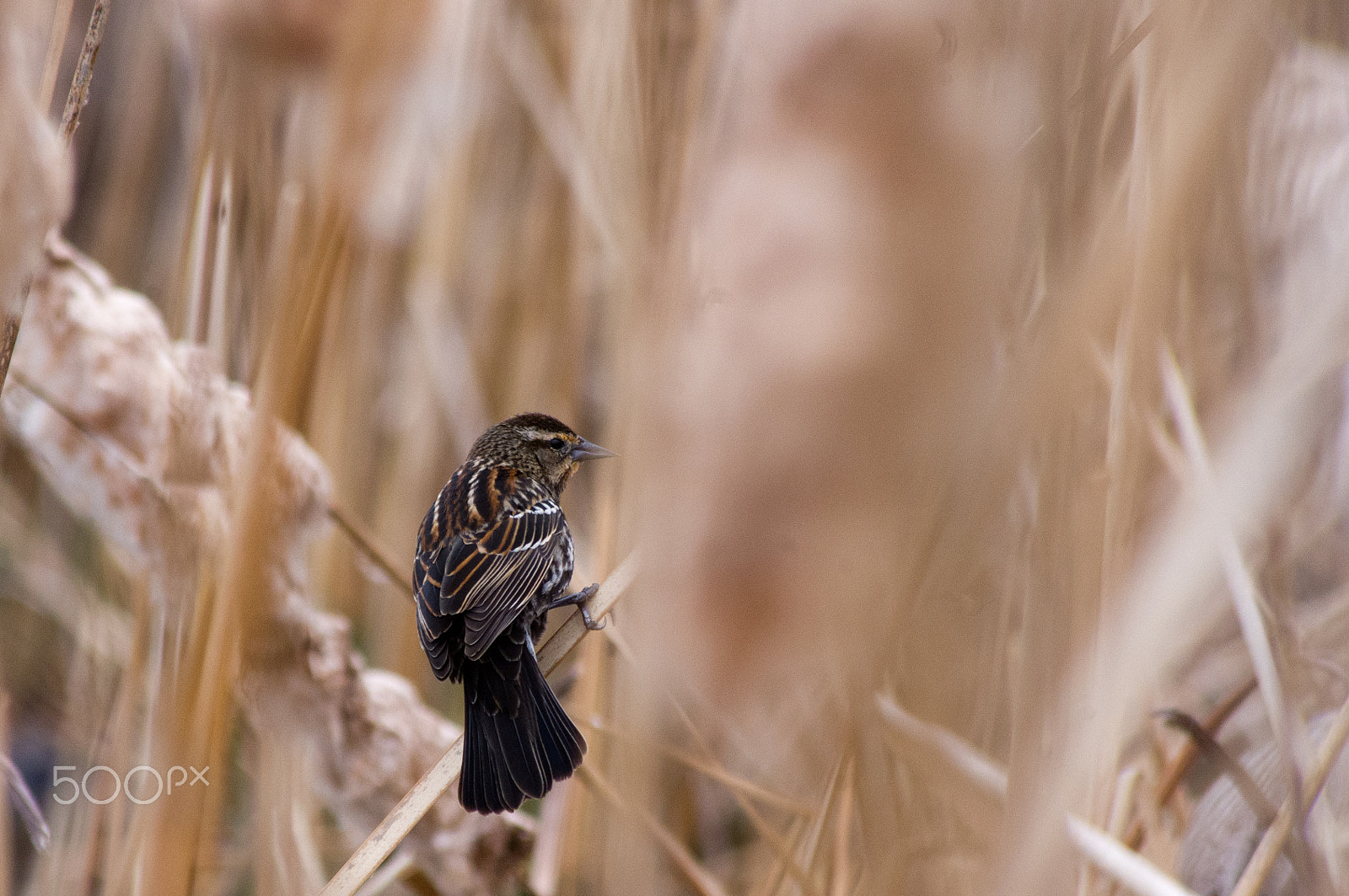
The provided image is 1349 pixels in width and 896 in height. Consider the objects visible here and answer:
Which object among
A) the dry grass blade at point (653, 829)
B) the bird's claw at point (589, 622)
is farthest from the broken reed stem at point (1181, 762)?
the bird's claw at point (589, 622)

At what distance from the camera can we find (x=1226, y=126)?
897 mm

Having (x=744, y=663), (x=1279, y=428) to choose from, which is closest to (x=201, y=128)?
(x=744, y=663)

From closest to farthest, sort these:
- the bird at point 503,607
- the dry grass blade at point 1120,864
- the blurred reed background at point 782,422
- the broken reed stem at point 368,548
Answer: the blurred reed background at point 782,422
the dry grass blade at point 1120,864
the bird at point 503,607
the broken reed stem at point 368,548

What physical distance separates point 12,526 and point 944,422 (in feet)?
7.00

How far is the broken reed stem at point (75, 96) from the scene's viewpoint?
0.98 metres

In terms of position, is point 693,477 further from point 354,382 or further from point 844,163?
point 354,382

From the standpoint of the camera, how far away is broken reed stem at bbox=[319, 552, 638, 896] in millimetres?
977

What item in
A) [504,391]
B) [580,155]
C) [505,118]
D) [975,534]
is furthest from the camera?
[505,118]

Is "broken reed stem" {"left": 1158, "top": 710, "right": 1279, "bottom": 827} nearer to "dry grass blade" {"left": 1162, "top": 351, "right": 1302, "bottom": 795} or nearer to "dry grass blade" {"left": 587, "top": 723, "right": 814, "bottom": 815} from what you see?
"dry grass blade" {"left": 1162, "top": 351, "right": 1302, "bottom": 795}

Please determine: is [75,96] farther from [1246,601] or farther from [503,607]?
[1246,601]

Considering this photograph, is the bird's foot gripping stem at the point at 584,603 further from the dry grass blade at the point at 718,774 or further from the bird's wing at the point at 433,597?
the bird's wing at the point at 433,597

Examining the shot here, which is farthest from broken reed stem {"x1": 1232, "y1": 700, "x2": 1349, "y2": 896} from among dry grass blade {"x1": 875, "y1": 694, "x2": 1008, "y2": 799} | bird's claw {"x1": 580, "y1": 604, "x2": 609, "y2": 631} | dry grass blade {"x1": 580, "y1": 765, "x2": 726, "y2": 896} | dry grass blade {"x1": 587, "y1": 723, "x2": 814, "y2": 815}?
bird's claw {"x1": 580, "y1": 604, "x2": 609, "y2": 631}

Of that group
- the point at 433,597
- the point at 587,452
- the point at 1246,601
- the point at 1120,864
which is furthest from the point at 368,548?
the point at 1246,601

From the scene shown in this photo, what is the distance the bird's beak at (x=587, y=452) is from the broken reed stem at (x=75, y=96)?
74 centimetres
